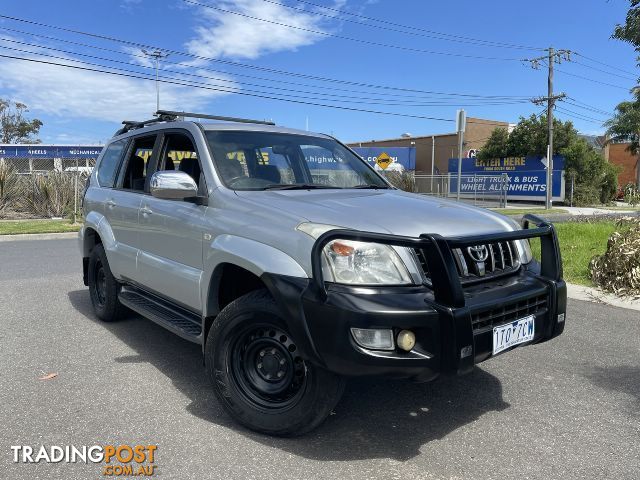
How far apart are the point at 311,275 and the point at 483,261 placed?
3.49ft

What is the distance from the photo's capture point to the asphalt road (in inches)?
113

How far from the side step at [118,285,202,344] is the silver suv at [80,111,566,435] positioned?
0.02 metres

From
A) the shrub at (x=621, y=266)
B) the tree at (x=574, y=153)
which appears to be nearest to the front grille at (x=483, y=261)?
the shrub at (x=621, y=266)

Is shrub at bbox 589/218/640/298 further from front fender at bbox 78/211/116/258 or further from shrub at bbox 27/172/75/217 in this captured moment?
shrub at bbox 27/172/75/217

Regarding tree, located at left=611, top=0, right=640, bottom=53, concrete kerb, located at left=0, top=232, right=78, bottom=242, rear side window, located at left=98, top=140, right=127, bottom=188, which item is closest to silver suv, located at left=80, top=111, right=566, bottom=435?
rear side window, located at left=98, top=140, right=127, bottom=188

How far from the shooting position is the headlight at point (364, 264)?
9.26 ft

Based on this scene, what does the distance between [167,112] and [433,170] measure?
154 ft

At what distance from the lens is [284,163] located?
4.27 metres

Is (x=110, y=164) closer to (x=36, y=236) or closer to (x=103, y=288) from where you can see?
(x=103, y=288)

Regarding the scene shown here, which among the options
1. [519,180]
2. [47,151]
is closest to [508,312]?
[519,180]

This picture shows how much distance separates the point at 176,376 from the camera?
414 cm

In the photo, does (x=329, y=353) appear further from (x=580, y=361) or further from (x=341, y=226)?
(x=580, y=361)

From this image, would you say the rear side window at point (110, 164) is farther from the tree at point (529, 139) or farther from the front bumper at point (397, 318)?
the tree at point (529, 139)

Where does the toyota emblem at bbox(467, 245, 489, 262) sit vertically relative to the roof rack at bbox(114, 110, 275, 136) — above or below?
below
